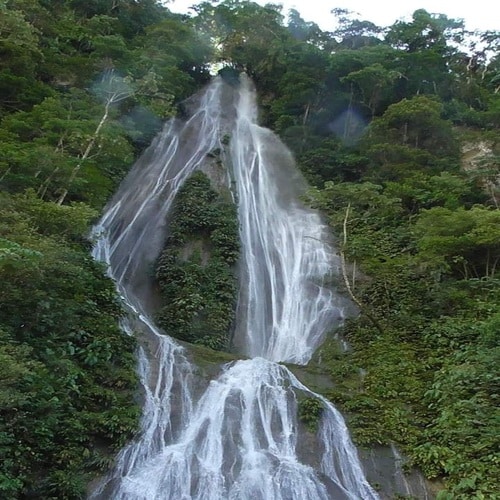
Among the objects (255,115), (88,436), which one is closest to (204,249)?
(88,436)

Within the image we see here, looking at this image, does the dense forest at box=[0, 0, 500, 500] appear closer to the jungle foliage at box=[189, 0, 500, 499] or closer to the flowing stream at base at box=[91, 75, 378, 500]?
the jungle foliage at box=[189, 0, 500, 499]

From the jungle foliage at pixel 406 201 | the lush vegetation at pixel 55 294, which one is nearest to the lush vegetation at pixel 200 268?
the lush vegetation at pixel 55 294

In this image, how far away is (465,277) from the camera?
13.5 metres

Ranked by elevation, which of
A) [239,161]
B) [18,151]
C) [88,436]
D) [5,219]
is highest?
[239,161]

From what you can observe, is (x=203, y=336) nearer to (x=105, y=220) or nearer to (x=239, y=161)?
(x=105, y=220)

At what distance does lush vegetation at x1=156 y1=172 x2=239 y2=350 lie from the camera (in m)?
13.7

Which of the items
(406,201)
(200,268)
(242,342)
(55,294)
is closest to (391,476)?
(242,342)

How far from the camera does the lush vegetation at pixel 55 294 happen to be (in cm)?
749

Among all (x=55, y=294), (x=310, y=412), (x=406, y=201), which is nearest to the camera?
(x=55, y=294)

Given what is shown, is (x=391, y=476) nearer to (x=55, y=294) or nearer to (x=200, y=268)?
(x=55, y=294)

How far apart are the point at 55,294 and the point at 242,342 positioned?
19.5ft

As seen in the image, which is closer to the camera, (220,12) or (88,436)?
(88,436)

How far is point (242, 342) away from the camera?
559 inches

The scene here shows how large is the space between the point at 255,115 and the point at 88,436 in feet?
83.2
